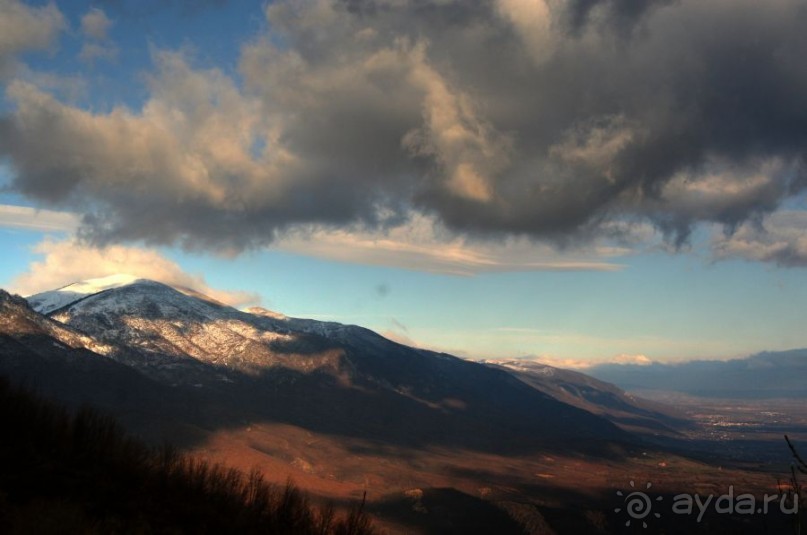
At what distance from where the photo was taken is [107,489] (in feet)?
86.9

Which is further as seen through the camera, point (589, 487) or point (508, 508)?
point (589, 487)

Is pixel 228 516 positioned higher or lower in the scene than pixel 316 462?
higher

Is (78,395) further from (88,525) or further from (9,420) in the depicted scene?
(88,525)

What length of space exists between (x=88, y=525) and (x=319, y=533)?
13442mm

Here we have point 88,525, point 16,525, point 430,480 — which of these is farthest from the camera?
point 430,480

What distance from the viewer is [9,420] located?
99.7 feet

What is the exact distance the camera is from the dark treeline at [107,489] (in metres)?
22.7

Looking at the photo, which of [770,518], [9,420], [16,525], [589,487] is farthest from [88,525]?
[589,487]

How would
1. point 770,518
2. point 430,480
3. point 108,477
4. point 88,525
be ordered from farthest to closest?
point 430,480, point 770,518, point 108,477, point 88,525

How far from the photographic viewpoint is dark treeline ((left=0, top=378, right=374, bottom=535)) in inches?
894

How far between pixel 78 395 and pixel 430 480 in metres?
123

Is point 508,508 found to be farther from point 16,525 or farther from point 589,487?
point 16,525

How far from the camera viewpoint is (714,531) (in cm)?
13288

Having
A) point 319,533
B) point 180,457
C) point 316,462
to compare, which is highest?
point 180,457
